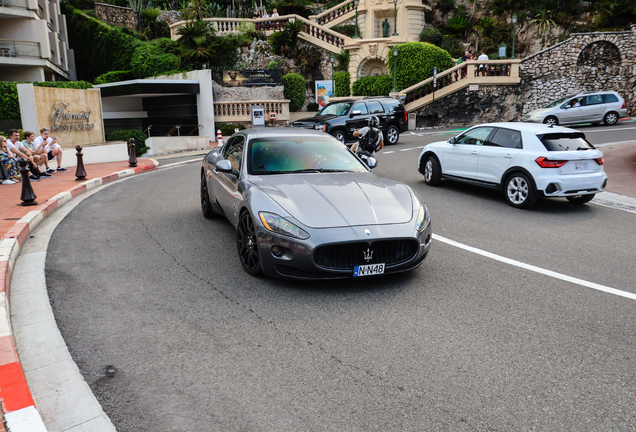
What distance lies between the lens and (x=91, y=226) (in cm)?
Answer: 842

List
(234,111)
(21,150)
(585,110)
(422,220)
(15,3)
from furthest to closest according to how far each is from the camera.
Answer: (15,3) → (234,111) → (585,110) → (21,150) → (422,220)

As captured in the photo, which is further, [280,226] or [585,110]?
[585,110]

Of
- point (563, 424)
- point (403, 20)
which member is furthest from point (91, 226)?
point (403, 20)

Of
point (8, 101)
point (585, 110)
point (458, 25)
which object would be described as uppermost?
point (458, 25)

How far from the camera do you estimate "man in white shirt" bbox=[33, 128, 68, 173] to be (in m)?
14.8

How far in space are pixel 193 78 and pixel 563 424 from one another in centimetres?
3239

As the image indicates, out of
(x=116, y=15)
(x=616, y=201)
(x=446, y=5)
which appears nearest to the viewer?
(x=616, y=201)

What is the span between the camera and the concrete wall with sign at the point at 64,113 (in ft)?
59.2

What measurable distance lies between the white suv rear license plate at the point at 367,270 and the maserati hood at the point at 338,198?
0.44 metres

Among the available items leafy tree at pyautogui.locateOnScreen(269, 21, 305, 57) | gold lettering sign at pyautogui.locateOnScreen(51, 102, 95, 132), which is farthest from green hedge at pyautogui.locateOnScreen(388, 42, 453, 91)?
gold lettering sign at pyautogui.locateOnScreen(51, 102, 95, 132)

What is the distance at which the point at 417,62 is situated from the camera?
34500 mm

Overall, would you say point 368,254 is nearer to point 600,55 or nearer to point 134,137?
point 134,137

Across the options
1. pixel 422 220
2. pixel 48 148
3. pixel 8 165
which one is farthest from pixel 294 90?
pixel 422 220

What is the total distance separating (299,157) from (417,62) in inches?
1184
